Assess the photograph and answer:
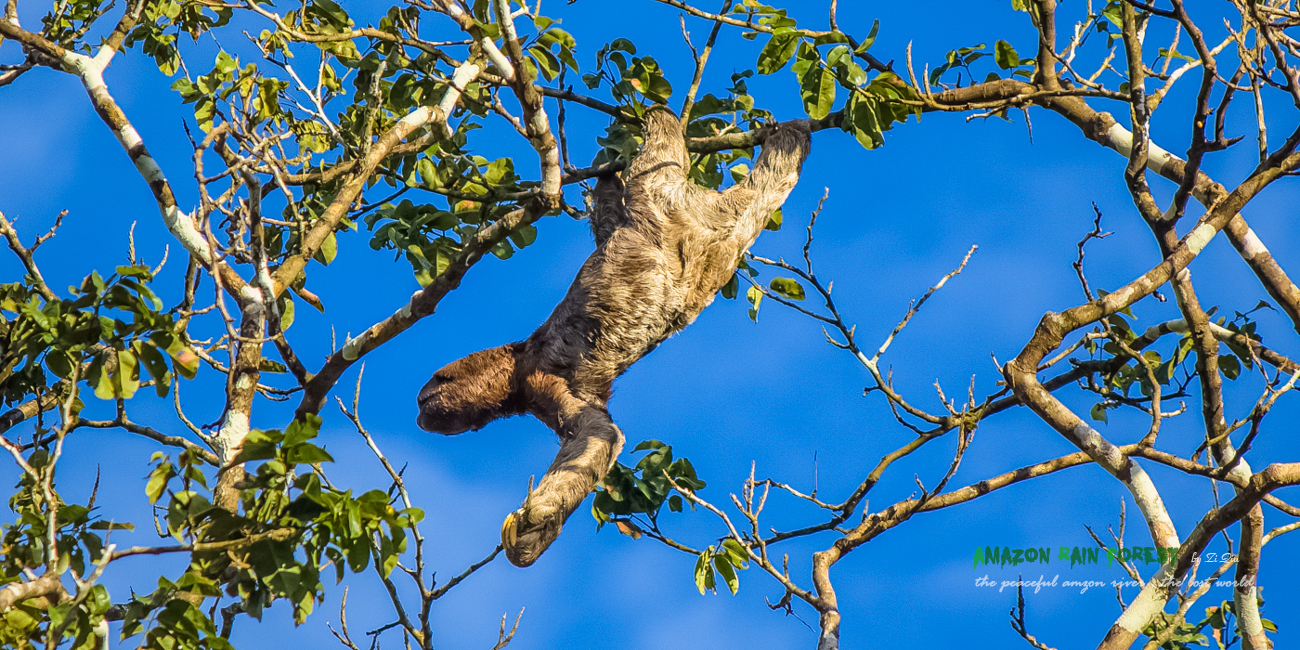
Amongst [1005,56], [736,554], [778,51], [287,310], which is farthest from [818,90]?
[287,310]

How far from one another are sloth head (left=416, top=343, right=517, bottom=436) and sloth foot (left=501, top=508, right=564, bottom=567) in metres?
1.60

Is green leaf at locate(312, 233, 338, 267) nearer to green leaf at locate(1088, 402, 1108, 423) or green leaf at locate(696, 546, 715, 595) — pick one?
green leaf at locate(696, 546, 715, 595)

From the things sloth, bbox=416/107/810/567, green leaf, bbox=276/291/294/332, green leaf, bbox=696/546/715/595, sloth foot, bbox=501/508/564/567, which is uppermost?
sloth, bbox=416/107/810/567

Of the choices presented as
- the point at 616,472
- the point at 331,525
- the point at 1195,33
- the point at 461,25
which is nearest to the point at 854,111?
the point at 1195,33

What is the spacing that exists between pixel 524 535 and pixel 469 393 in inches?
66.0

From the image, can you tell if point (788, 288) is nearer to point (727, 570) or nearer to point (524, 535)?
point (727, 570)

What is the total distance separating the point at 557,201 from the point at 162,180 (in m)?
2.06

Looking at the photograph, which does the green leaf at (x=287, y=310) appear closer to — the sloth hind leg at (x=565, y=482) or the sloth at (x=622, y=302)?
the sloth at (x=622, y=302)

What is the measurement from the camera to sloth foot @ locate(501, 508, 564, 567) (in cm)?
512

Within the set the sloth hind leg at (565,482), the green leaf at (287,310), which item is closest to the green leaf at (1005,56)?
the sloth hind leg at (565,482)

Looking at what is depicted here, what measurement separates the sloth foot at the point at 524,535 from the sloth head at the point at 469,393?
5.25ft

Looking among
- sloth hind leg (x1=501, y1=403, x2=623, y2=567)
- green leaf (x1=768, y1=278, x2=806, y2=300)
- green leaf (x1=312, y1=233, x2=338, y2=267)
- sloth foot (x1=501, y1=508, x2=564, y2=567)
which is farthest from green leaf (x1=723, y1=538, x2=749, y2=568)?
green leaf (x1=312, y1=233, x2=338, y2=267)

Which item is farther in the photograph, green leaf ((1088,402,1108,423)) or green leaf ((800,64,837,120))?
green leaf ((1088,402,1108,423))

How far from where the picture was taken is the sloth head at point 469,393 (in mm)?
6637
